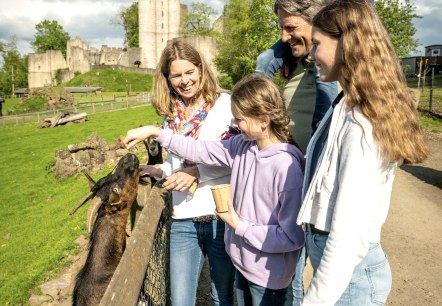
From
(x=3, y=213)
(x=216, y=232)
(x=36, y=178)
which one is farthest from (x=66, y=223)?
(x=216, y=232)

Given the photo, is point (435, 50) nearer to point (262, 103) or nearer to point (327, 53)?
point (262, 103)

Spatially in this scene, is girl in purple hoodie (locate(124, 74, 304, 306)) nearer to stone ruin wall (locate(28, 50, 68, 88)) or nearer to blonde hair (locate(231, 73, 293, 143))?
blonde hair (locate(231, 73, 293, 143))

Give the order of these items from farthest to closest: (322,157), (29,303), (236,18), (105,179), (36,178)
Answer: (236,18)
(36,178)
(29,303)
(105,179)
(322,157)

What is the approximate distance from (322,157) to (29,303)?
590 cm

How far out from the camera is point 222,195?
212 centimetres

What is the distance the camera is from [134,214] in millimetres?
3482

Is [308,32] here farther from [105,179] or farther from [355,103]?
[105,179]

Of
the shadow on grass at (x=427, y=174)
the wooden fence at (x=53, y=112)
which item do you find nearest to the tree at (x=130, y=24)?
the wooden fence at (x=53, y=112)

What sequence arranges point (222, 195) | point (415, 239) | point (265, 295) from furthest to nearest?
point (415, 239), point (265, 295), point (222, 195)

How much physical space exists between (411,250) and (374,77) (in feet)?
15.2

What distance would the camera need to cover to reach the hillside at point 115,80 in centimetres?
5075

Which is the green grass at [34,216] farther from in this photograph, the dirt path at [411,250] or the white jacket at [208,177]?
the white jacket at [208,177]

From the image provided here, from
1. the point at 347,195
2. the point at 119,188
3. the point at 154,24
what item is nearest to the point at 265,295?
→ the point at 347,195

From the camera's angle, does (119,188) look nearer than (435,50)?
Yes
